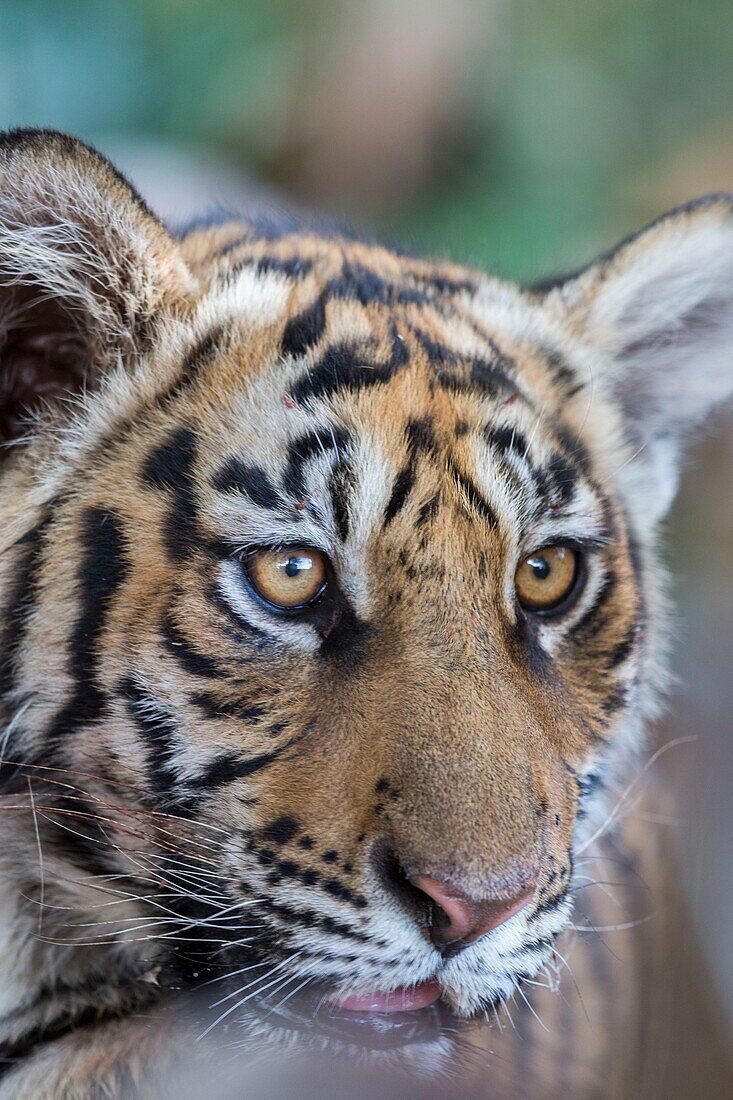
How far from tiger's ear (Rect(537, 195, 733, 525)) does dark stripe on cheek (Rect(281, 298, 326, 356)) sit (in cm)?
29

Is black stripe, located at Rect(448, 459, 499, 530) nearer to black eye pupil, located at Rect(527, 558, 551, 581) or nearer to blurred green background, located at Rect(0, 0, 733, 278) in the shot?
black eye pupil, located at Rect(527, 558, 551, 581)

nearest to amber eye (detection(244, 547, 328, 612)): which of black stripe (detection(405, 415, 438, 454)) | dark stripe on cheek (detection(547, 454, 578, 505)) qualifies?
black stripe (detection(405, 415, 438, 454))

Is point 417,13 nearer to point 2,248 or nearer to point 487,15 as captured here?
point 487,15

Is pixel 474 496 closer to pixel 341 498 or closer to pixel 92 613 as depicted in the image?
pixel 341 498

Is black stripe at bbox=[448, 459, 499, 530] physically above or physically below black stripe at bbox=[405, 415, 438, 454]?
below

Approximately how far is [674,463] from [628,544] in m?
0.18

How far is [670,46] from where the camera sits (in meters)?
1.54

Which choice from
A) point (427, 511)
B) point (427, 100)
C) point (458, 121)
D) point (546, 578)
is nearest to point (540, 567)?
point (546, 578)

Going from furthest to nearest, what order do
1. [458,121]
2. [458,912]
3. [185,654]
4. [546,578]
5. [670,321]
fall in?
[458,121], [670,321], [546,578], [185,654], [458,912]

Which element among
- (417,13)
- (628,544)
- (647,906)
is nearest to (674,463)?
(628,544)

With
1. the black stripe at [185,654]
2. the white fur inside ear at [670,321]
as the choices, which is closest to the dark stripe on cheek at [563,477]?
the white fur inside ear at [670,321]

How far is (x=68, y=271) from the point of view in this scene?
0.80 metres

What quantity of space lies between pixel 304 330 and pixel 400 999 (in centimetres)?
51

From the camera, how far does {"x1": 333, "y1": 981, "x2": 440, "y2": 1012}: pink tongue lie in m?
0.69
